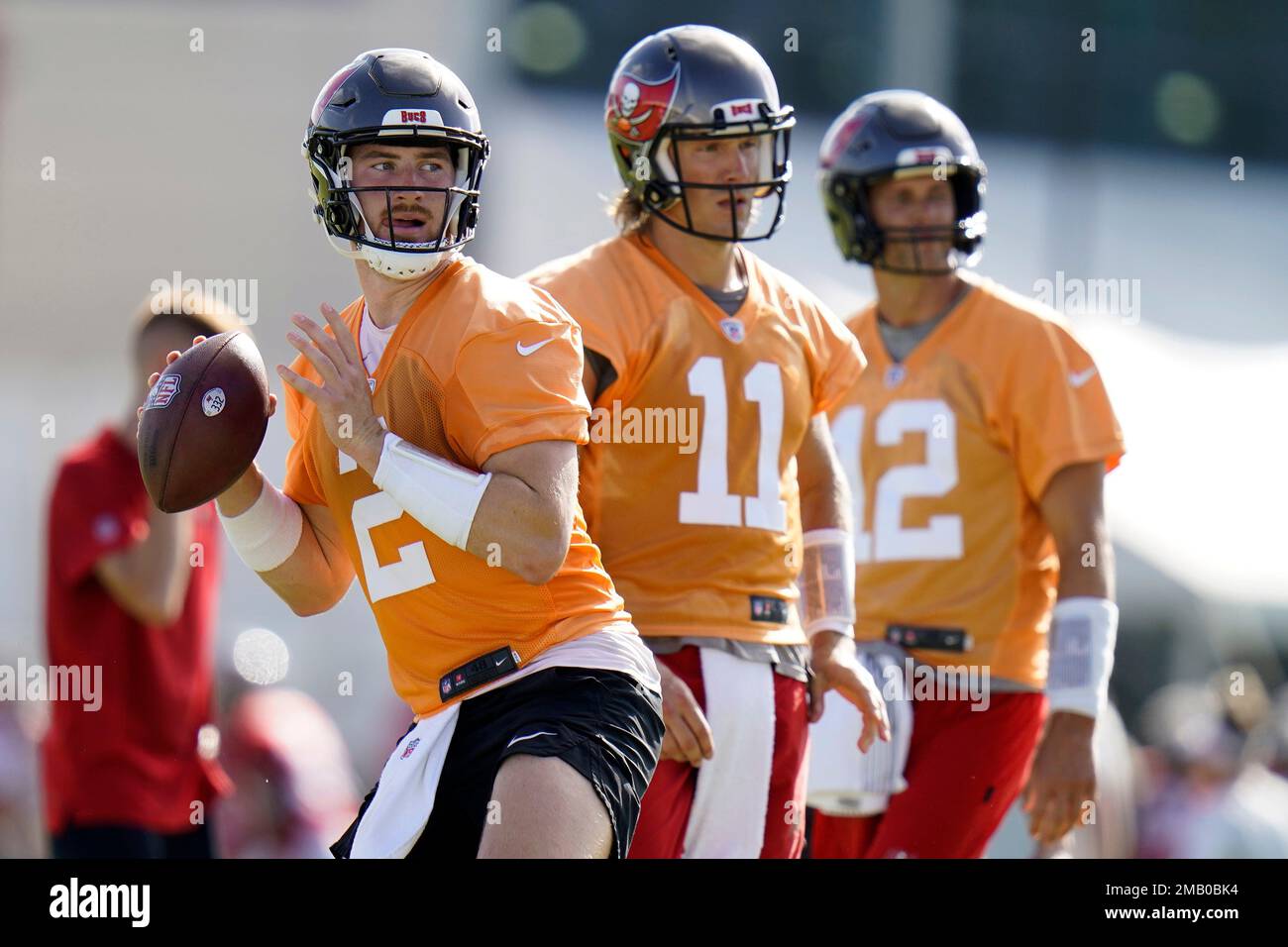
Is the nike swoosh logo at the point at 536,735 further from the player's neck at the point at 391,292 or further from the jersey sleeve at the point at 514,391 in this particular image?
the player's neck at the point at 391,292

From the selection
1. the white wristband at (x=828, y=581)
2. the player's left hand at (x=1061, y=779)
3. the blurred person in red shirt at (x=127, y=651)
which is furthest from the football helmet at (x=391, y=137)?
the player's left hand at (x=1061, y=779)

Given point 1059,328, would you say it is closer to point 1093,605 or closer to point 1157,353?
point 1093,605

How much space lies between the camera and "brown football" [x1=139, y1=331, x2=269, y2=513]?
3426 mm

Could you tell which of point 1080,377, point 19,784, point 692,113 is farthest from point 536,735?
point 19,784

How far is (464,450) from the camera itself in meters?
3.39

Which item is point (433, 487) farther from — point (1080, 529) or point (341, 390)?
point (1080, 529)

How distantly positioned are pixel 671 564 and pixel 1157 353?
30.0ft

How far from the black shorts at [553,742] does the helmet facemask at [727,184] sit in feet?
3.85

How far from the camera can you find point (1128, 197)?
49.7 ft

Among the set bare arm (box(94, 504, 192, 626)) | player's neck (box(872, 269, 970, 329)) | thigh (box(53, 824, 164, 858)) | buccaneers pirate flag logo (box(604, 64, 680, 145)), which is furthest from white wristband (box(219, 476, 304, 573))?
player's neck (box(872, 269, 970, 329))

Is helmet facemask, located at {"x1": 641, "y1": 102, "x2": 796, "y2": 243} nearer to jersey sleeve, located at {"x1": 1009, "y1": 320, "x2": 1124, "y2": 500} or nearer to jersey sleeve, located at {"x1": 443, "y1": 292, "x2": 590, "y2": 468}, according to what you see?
jersey sleeve, located at {"x1": 443, "y1": 292, "x2": 590, "y2": 468}

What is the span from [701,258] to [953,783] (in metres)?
1.50

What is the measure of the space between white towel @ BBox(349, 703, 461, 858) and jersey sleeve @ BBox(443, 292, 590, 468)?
51 cm
